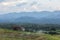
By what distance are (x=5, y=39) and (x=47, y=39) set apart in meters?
7.00

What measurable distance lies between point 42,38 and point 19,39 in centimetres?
404

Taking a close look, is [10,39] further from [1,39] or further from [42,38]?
[42,38]

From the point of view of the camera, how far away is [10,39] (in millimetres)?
31969

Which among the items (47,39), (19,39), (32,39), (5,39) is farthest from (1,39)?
(47,39)

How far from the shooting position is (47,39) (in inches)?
1292

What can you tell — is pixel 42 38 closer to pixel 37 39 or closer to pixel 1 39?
pixel 37 39

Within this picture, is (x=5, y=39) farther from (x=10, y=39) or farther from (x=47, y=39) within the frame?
(x=47, y=39)

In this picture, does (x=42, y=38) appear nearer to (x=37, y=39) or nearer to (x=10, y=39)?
(x=37, y=39)

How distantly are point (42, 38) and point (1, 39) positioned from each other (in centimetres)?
700

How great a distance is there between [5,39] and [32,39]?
4.42 m

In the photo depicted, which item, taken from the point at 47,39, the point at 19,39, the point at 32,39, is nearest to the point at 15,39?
the point at 19,39

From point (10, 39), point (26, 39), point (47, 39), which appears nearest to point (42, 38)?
point (47, 39)

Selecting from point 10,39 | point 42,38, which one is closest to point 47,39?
point 42,38

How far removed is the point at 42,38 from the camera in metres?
33.4
